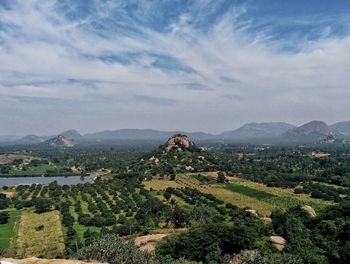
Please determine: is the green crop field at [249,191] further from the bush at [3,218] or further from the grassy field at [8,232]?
the bush at [3,218]

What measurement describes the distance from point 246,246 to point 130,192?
68.0 meters

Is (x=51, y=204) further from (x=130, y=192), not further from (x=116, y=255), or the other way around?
(x=116, y=255)

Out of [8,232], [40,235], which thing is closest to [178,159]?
[8,232]

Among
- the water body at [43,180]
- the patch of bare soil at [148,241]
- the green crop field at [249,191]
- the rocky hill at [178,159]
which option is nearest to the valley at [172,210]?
the patch of bare soil at [148,241]

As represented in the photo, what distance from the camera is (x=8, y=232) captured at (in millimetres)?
70062

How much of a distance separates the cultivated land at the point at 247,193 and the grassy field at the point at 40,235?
127 ft

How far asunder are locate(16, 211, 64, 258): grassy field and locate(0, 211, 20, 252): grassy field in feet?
4.08

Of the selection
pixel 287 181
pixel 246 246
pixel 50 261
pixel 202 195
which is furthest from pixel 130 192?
pixel 50 261

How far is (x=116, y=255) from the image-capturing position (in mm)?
33031

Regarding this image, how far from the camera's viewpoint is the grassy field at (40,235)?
54.5 metres

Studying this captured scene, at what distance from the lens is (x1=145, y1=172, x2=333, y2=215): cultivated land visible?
88.2 metres

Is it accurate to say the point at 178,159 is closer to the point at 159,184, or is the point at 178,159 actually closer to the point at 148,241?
the point at 159,184

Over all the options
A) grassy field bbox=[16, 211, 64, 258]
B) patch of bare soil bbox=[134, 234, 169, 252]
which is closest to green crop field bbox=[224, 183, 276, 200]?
grassy field bbox=[16, 211, 64, 258]

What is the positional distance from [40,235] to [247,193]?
2275 inches
